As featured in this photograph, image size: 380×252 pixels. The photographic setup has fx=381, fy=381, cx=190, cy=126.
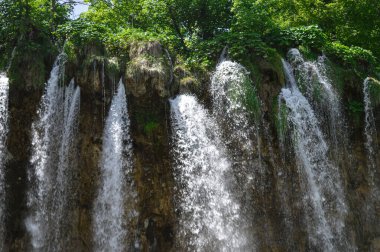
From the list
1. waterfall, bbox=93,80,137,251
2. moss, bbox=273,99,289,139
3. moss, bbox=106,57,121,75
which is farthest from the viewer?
moss, bbox=273,99,289,139

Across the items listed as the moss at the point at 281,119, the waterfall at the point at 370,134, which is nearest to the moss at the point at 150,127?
the moss at the point at 281,119

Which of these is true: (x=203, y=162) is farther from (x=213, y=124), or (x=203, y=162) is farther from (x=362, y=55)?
(x=362, y=55)

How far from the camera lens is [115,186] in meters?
8.88

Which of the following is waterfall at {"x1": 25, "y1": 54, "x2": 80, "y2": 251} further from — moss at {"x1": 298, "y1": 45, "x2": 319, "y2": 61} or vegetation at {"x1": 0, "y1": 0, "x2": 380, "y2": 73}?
moss at {"x1": 298, "y1": 45, "x2": 319, "y2": 61}

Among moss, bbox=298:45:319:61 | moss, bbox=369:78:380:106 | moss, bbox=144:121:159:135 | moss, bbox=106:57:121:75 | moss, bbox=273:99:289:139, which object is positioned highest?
→ moss, bbox=298:45:319:61

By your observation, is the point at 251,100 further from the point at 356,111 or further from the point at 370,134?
the point at 370,134

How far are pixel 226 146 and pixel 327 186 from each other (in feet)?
9.44

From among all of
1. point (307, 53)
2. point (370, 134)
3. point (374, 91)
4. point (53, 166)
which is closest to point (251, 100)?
point (307, 53)

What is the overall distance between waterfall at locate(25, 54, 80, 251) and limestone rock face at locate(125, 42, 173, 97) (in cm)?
143

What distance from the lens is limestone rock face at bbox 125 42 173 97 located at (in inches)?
380

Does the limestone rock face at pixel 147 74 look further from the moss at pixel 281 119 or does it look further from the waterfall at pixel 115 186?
the moss at pixel 281 119

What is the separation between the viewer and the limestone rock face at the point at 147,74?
31.7 ft

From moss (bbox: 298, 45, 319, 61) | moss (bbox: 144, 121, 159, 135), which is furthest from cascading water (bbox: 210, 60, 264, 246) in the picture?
moss (bbox: 298, 45, 319, 61)

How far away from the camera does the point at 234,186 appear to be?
9211 millimetres
